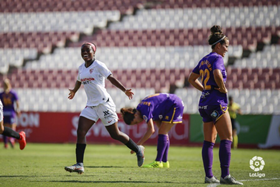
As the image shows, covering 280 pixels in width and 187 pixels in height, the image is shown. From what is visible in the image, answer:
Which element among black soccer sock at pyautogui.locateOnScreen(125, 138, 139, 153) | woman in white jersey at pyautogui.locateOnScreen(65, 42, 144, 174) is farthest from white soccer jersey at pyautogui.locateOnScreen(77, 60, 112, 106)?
black soccer sock at pyautogui.locateOnScreen(125, 138, 139, 153)

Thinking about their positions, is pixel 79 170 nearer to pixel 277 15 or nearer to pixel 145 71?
pixel 145 71

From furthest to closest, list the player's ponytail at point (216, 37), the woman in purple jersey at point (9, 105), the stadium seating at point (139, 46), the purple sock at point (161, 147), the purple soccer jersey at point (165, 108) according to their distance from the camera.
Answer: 1. the stadium seating at point (139, 46)
2. the woman in purple jersey at point (9, 105)
3. the purple soccer jersey at point (165, 108)
4. the purple sock at point (161, 147)
5. the player's ponytail at point (216, 37)

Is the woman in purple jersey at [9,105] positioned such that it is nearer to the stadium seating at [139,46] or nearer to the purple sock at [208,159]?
the stadium seating at [139,46]

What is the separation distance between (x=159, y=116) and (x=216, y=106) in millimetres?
3328

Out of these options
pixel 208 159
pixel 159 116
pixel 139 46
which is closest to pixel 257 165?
pixel 159 116

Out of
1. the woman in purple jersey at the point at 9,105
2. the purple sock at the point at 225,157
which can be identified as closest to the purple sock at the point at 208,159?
the purple sock at the point at 225,157

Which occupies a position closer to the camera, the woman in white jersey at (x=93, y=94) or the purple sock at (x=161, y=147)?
the woman in white jersey at (x=93, y=94)

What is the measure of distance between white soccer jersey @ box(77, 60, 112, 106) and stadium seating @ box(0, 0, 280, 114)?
14865 millimetres

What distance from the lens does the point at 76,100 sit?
24.0 m

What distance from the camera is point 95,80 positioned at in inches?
312

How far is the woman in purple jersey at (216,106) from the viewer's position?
670 centimetres

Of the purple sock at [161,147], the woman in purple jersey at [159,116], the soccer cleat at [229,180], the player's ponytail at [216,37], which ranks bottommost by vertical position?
the soccer cleat at [229,180]

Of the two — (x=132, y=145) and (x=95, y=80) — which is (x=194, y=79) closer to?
(x=95, y=80)

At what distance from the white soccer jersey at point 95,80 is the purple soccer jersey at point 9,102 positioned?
365 inches
